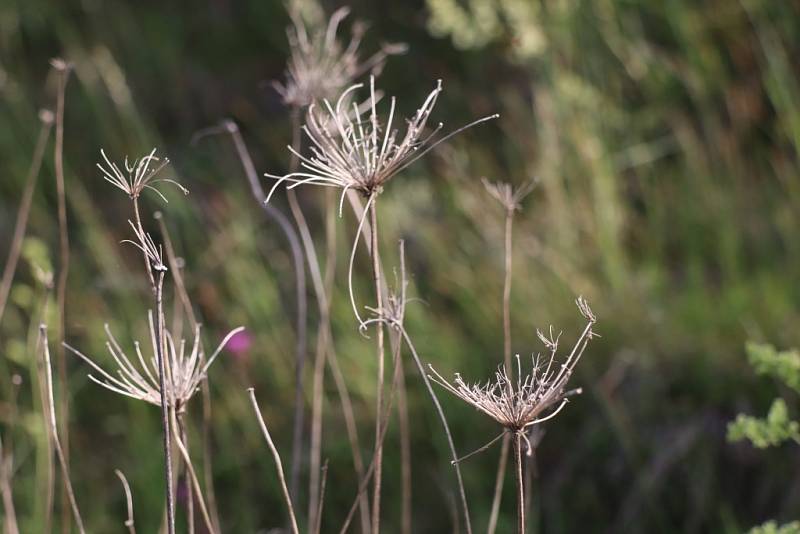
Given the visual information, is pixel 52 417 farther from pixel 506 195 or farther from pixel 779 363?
pixel 779 363

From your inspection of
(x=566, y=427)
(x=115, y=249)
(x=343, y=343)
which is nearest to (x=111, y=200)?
(x=115, y=249)

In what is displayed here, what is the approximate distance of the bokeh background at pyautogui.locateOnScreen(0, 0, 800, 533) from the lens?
2191 millimetres

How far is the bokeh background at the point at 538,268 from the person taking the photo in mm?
2191

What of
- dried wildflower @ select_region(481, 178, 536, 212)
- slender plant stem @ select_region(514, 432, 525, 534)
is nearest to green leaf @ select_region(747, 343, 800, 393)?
dried wildflower @ select_region(481, 178, 536, 212)

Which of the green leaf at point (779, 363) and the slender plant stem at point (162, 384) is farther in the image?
the green leaf at point (779, 363)

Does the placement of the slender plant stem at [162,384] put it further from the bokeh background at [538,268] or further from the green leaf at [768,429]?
the bokeh background at [538,268]

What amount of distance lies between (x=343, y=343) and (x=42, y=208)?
4.59 ft

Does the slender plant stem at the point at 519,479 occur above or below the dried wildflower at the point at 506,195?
below

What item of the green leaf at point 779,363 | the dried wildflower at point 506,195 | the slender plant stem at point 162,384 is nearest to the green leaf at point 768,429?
the green leaf at point 779,363

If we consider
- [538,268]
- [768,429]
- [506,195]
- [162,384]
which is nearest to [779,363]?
[768,429]

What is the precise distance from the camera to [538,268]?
265 cm

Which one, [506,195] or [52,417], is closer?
[52,417]

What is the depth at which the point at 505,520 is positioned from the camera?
2.20 metres

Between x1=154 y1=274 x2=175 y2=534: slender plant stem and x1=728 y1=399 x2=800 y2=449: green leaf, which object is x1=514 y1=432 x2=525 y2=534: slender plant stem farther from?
x1=728 y1=399 x2=800 y2=449: green leaf
